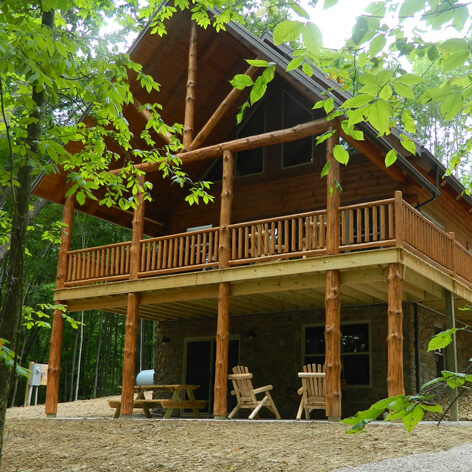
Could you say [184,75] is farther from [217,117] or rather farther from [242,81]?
[242,81]

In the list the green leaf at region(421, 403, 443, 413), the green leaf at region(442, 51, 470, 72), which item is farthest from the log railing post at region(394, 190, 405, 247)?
the green leaf at region(421, 403, 443, 413)

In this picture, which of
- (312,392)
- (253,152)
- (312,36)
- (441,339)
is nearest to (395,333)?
(312,392)

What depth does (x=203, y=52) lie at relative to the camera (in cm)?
1498

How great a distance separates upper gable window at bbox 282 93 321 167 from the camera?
581 inches

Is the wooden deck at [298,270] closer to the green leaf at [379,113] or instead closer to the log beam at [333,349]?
the log beam at [333,349]

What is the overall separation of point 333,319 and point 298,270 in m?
1.18

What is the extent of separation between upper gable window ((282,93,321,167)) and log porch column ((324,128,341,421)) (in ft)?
11.1

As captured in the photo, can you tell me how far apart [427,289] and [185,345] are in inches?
266

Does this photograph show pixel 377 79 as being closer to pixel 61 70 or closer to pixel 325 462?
pixel 61 70

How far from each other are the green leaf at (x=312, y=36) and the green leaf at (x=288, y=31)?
21 mm

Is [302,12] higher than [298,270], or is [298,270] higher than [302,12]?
[298,270]

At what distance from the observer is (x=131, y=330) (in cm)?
1293

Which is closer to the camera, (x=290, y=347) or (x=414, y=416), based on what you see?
(x=414, y=416)

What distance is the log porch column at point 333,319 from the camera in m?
10.1
